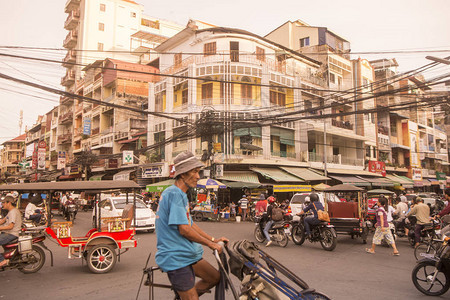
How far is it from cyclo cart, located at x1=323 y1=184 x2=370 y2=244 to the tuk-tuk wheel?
7.96 meters

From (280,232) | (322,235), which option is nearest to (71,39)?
(280,232)

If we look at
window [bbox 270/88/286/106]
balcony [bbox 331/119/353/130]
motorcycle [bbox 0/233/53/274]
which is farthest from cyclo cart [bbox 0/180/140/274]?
balcony [bbox 331/119/353/130]

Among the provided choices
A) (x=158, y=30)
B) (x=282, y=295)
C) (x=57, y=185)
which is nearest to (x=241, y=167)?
(x=57, y=185)

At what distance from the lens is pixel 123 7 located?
51.7 meters

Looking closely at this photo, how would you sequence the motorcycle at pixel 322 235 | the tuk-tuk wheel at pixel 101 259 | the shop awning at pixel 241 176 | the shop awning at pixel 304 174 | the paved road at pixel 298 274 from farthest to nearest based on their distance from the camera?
the shop awning at pixel 304 174 → the shop awning at pixel 241 176 → the motorcycle at pixel 322 235 → the tuk-tuk wheel at pixel 101 259 → the paved road at pixel 298 274

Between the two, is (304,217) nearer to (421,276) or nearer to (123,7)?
(421,276)

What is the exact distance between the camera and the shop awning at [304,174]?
1047 inches

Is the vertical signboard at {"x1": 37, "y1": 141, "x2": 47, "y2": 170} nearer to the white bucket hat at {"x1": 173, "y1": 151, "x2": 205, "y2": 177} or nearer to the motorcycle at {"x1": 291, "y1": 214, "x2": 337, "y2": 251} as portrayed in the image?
the motorcycle at {"x1": 291, "y1": 214, "x2": 337, "y2": 251}

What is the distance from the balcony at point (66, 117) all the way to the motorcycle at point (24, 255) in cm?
4743

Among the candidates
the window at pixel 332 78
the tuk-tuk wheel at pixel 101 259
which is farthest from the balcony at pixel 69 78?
the tuk-tuk wheel at pixel 101 259

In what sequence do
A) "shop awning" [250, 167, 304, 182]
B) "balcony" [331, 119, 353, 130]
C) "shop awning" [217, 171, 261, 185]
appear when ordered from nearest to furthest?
"shop awning" [217, 171, 261, 185] → "shop awning" [250, 167, 304, 182] → "balcony" [331, 119, 353, 130]

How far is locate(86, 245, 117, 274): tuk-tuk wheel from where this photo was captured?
7207 millimetres

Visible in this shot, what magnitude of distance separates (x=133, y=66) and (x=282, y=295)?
132 ft

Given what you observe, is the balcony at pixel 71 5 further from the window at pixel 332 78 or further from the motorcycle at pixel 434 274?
the motorcycle at pixel 434 274
